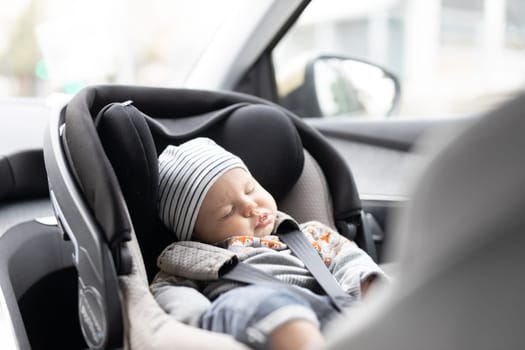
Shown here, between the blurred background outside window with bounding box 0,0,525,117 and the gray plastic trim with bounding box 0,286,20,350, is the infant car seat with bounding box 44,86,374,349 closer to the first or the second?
the gray plastic trim with bounding box 0,286,20,350

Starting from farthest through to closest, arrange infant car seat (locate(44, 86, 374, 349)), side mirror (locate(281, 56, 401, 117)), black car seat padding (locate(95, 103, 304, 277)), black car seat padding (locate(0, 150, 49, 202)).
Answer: side mirror (locate(281, 56, 401, 117))
black car seat padding (locate(0, 150, 49, 202))
black car seat padding (locate(95, 103, 304, 277))
infant car seat (locate(44, 86, 374, 349))

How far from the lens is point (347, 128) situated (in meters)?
2.35

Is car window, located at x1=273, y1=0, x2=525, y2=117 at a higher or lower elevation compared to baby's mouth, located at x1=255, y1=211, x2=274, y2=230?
lower

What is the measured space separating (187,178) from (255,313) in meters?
0.50

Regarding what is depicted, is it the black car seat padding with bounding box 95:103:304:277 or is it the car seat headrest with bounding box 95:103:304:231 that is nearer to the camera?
the black car seat padding with bounding box 95:103:304:277

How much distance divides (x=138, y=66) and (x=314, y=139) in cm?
653

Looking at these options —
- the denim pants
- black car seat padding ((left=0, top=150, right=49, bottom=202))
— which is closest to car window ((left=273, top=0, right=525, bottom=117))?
black car seat padding ((left=0, top=150, right=49, bottom=202))

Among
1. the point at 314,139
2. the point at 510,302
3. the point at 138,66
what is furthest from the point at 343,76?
the point at 138,66

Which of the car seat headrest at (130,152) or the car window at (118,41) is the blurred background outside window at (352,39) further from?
the car seat headrest at (130,152)

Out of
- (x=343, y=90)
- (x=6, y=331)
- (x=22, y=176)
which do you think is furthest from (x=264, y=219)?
(x=343, y=90)

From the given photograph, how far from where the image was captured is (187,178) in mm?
1444

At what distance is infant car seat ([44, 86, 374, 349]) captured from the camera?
1.15 meters

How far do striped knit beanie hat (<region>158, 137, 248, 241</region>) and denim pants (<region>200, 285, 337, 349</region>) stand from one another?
1.09ft

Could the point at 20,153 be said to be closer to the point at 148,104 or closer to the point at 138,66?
the point at 148,104
